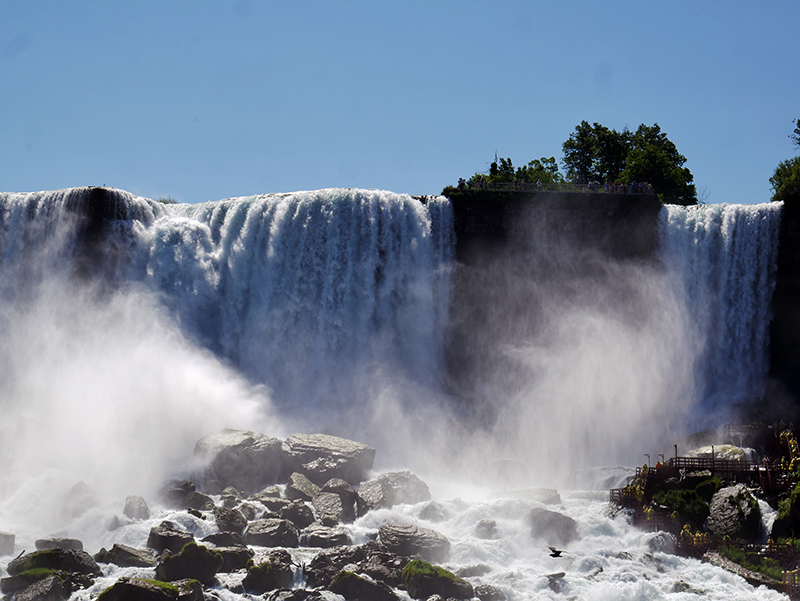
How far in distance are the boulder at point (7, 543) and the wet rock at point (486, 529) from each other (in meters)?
13.9

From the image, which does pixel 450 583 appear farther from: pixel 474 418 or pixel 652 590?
pixel 474 418

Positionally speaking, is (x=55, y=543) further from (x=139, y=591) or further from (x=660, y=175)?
(x=660, y=175)

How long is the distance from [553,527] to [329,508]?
289 inches

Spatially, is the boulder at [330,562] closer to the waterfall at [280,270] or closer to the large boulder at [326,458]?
the large boulder at [326,458]

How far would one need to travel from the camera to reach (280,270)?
3741 cm

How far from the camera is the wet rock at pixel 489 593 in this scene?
65.6 feet

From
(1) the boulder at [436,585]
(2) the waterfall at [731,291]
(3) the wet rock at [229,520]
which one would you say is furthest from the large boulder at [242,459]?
(2) the waterfall at [731,291]

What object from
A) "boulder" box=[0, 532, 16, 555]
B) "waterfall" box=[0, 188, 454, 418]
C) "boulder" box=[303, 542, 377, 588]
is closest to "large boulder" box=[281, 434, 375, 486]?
"waterfall" box=[0, 188, 454, 418]

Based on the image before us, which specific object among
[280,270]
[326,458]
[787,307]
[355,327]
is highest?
[280,270]

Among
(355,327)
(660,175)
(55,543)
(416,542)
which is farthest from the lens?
(660,175)

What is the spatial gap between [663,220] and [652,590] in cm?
2185

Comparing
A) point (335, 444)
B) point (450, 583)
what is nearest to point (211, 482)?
point (335, 444)

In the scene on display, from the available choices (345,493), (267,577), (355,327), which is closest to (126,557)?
(267,577)

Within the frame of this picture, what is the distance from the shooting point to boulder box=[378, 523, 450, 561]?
22422 mm
